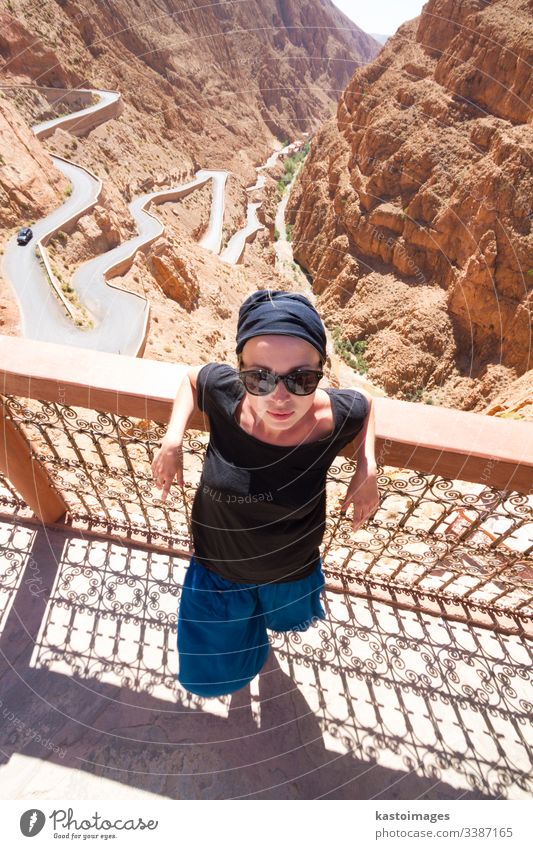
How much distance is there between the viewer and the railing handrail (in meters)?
1.33

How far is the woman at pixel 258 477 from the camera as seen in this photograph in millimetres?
1171

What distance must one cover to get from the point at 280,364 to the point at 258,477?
0.39 meters

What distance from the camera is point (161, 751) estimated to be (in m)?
1.81

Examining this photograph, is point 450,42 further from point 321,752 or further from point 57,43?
point 321,752

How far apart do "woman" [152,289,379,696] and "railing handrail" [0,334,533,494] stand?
13 centimetres

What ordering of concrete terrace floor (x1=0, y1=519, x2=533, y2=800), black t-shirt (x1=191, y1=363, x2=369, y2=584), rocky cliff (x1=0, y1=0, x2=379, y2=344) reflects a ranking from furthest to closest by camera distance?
rocky cliff (x1=0, y1=0, x2=379, y2=344)
concrete terrace floor (x1=0, y1=519, x2=533, y2=800)
black t-shirt (x1=191, y1=363, x2=369, y2=584)

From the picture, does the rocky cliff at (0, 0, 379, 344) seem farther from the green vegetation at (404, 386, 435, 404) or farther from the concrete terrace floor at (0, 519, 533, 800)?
the concrete terrace floor at (0, 519, 533, 800)

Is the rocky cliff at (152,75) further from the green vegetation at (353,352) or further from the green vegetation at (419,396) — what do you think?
the green vegetation at (419,396)

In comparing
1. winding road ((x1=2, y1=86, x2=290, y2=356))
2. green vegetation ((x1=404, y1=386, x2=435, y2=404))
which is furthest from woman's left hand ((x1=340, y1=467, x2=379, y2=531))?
green vegetation ((x1=404, y1=386, x2=435, y2=404))

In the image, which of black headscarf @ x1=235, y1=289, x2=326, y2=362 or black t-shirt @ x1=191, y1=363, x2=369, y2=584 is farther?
black t-shirt @ x1=191, y1=363, x2=369, y2=584

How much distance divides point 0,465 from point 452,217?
23.1 m

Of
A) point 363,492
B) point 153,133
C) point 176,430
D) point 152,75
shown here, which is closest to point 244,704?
point 363,492

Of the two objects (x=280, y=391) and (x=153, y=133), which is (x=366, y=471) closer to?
(x=280, y=391)

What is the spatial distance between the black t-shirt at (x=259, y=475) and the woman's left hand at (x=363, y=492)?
0.36 ft
